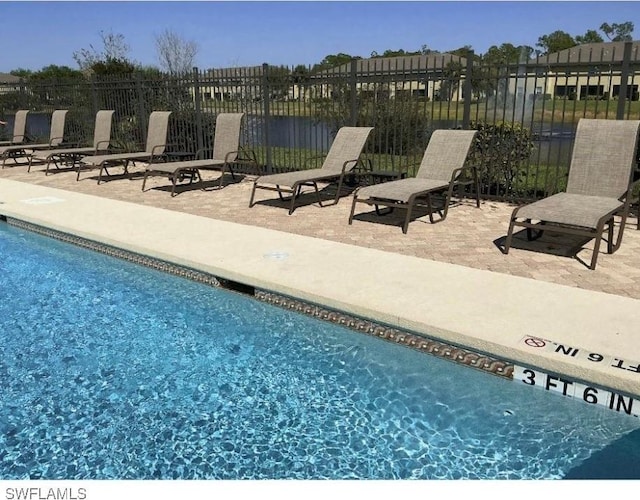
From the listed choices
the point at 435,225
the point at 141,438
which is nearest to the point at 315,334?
the point at 141,438

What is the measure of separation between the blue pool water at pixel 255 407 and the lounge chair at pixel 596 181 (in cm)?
242

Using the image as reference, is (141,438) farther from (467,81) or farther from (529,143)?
(529,143)

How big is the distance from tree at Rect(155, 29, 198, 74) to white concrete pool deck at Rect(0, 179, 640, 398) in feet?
69.3

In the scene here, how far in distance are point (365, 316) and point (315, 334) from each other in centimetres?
47

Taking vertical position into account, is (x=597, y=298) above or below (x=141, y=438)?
above

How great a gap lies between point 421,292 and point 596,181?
10.1ft

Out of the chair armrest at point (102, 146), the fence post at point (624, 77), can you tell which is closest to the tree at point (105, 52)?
the chair armrest at point (102, 146)

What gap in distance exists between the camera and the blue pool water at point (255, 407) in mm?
2893

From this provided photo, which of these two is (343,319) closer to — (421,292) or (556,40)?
(421,292)

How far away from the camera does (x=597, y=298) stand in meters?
4.13

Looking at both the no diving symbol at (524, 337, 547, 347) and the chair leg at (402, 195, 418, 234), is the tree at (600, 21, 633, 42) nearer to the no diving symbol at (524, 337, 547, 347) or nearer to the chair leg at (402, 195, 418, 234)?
the chair leg at (402, 195, 418, 234)

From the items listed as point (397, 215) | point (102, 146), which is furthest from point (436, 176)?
point (102, 146)

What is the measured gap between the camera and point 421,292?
169 inches

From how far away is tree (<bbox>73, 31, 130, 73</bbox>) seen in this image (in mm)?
21562
